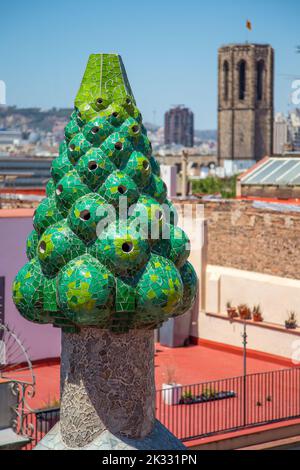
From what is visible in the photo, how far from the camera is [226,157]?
447 ft

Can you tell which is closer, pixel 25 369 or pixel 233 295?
pixel 25 369

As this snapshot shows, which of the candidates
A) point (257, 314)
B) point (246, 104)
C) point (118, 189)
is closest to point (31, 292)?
point (118, 189)

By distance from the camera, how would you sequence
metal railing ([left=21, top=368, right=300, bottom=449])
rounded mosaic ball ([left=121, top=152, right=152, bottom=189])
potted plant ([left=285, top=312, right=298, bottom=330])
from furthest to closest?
potted plant ([left=285, top=312, right=298, bottom=330])
metal railing ([left=21, top=368, right=300, bottom=449])
rounded mosaic ball ([left=121, top=152, right=152, bottom=189])

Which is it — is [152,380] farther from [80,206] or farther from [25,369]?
[25,369]

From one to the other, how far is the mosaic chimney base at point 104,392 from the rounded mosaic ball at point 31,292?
381mm

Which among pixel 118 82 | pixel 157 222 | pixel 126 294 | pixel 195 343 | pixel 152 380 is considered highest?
pixel 118 82

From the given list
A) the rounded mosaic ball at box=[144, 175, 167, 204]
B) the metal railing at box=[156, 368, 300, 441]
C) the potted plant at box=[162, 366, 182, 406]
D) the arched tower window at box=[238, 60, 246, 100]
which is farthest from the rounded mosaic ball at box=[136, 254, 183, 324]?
the arched tower window at box=[238, 60, 246, 100]

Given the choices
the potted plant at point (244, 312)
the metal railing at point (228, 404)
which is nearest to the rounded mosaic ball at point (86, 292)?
the metal railing at point (228, 404)

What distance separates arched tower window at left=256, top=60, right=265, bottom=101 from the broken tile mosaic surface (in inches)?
4972

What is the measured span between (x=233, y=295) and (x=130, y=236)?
676 inches

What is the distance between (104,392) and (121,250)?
1.46 meters

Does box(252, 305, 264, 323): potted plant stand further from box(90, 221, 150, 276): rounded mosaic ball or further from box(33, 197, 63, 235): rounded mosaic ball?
box(90, 221, 150, 276): rounded mosaic ball

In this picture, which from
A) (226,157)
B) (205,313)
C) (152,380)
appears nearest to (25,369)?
(205,313)

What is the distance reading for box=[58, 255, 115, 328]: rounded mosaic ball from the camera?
31.8 feet
